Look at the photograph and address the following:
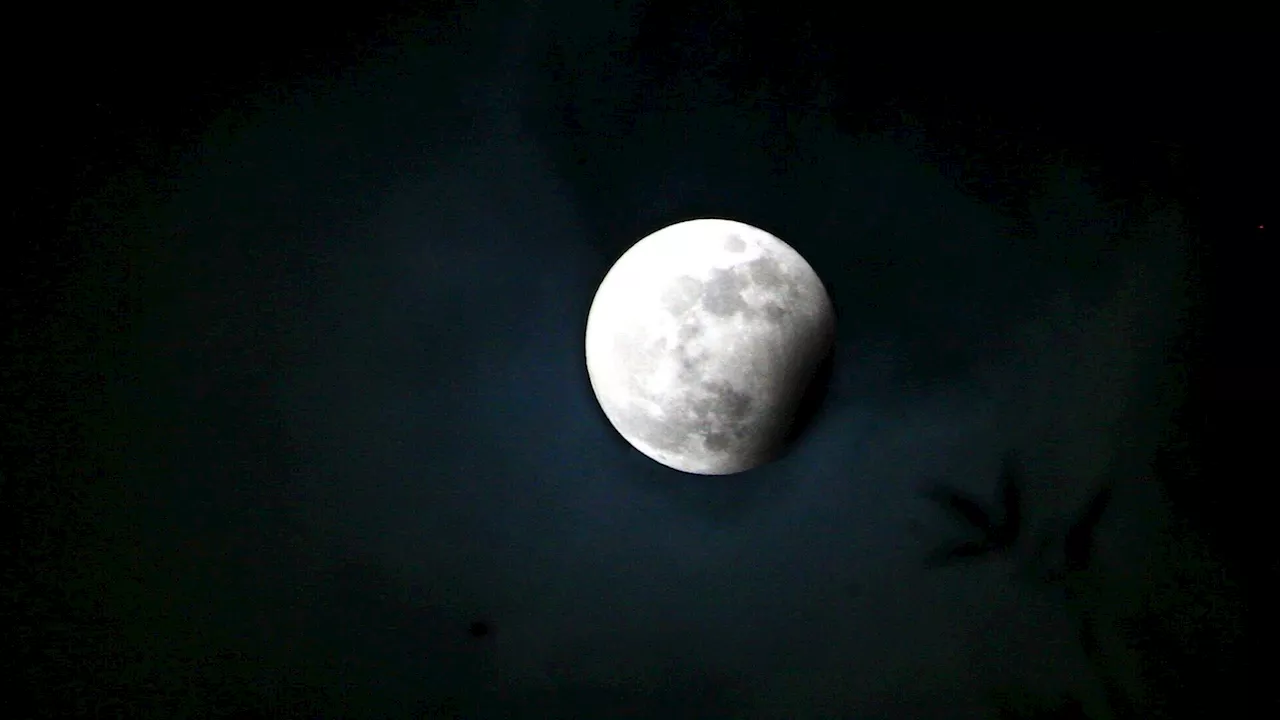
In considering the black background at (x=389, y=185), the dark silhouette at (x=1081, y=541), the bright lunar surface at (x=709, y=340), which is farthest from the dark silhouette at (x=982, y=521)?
the bright lunar surface at (x=709, y=340)

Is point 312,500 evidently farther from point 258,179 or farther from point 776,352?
point 776,352

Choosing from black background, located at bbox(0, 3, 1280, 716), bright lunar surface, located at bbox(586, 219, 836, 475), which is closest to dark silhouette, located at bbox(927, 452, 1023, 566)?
black background, located at bbox(0, 3, 1280, 716)

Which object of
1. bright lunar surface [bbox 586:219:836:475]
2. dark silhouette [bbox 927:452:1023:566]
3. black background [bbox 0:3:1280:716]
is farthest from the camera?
dark silhouette [bbox 927:452:1023:566]

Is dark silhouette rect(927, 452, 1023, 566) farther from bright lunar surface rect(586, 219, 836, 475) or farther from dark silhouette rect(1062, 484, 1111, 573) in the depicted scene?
bright lunar surface rect(586, 219, 836, 475)

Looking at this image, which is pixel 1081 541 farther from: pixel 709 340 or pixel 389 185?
pixel 389 185

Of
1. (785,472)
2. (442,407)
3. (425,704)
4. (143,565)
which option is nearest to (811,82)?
(785,472)

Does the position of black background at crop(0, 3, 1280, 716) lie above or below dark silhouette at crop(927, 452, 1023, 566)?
above
